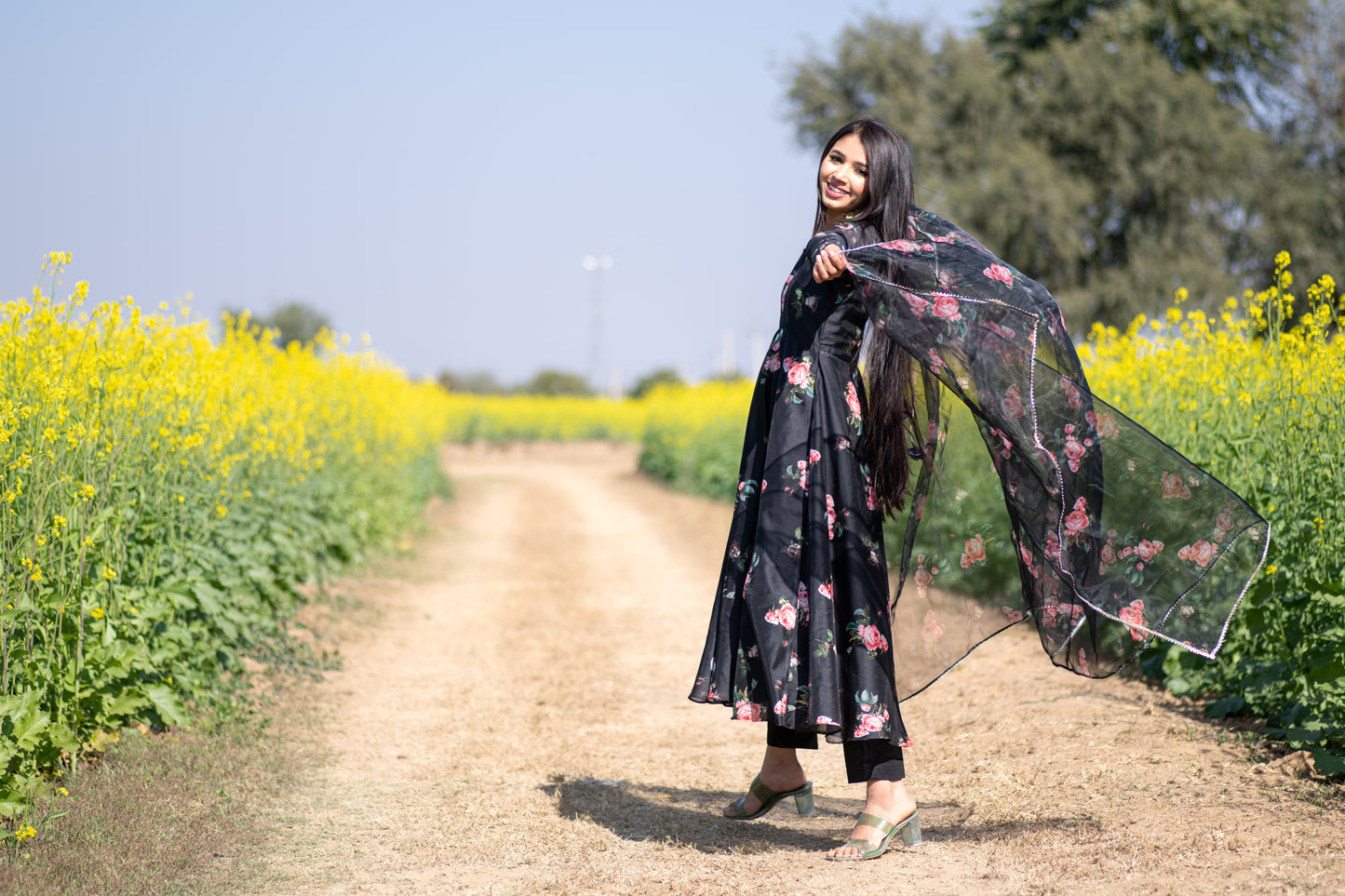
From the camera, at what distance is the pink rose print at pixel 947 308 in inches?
117

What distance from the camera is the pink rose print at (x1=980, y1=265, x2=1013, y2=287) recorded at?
9.88ft

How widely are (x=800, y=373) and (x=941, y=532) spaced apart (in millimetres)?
613

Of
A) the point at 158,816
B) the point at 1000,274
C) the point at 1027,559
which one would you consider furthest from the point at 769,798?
the point at 158,816

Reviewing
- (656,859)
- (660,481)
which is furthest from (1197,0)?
(656,859)

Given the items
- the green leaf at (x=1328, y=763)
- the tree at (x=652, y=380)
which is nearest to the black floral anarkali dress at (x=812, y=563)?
the green leaf at (x=1328, y=763)

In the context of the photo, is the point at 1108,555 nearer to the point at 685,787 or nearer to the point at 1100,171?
the point at 685,787

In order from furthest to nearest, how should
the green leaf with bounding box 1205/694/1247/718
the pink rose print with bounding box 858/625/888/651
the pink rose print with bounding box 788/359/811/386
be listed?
the green leaf with bounding box 1205/694/1247/718
the pink rose print with bounding box 788/359/811/386
the pink rose print with bounding box 858/625/888/651

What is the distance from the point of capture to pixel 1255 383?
15.1 feet

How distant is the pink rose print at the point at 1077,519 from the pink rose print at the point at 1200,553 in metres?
0.26

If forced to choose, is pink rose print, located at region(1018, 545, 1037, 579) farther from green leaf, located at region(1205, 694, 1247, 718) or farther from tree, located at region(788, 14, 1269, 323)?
tree, located at region(788, 14, 1269, 323)

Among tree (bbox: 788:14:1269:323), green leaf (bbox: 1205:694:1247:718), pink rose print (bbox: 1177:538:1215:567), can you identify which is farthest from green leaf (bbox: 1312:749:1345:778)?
tree (bbox: 788:14:1269:323)

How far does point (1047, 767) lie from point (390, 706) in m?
2.94

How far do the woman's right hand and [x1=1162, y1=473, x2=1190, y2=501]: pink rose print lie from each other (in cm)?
103

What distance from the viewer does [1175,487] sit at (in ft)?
9.64
